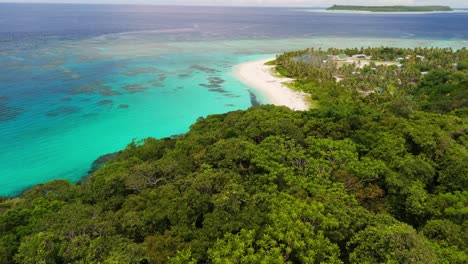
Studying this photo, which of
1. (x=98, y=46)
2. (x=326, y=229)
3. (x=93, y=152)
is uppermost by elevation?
(x=98, y=46)

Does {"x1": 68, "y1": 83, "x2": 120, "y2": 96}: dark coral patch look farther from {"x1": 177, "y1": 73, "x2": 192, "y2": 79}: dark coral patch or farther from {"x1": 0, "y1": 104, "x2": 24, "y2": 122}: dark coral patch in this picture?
{"x1": 177, "y1": 73, "x2": 192, "y2": 79}: dark coral patch

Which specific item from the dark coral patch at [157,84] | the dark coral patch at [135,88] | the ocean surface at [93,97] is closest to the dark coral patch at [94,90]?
the ocean surface at [93,97]

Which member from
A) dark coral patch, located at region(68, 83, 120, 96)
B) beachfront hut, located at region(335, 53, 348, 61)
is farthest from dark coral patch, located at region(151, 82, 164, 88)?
beachfront hut, located at region(335, 53, 348, 61)

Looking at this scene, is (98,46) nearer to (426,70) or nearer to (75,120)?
(75,120)

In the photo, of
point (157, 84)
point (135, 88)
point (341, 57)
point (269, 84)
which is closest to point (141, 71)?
point (157, 84)

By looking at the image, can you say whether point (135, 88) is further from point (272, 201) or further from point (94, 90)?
point (272, 201)

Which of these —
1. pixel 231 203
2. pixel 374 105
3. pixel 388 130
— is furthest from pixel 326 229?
pixel 374 105

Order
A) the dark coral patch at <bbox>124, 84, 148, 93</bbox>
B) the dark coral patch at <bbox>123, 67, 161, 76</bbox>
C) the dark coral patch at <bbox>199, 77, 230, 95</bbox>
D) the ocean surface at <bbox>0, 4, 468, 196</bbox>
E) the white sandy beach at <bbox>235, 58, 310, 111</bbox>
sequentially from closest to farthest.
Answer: the ocean surface at <bbox>0, 4, 468, 196</bbox> → the white sandy beach at <bbox>235, 58, 310, 111</bbox> → the dark coral patch at <bbox>124, 84, 148, 93</bbox> → the dark coral patch at <bbox>199, 77, 230, 95</bbox> → the dark coral patch at <bbox>123, 67, 161, 76</bbox>

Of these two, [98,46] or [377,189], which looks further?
[98,46]
